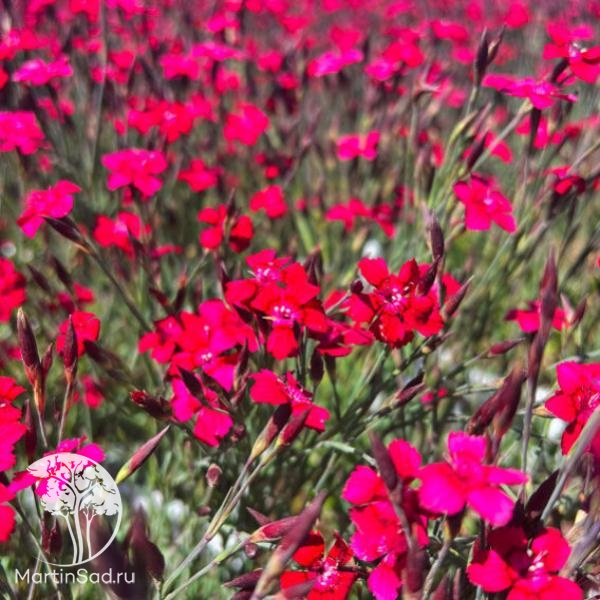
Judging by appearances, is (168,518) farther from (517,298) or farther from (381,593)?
(517,298)

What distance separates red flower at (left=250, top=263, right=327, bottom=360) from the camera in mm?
1302

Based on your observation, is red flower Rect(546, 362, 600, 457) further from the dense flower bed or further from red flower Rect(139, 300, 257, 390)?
red flower Rect(139, 300, 257, 390)

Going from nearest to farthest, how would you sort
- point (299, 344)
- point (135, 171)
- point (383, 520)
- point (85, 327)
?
point (383, 520)
point (299, 344)
point (85, 327)
point (135, 171)

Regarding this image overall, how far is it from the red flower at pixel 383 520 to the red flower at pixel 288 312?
1.09 ft

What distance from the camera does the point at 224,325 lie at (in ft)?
4.71

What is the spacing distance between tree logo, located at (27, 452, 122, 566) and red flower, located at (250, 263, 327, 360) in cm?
39

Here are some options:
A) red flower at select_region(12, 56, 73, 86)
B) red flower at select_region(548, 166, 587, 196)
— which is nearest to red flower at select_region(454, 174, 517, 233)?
red flower at select_region(548, 166, 587, 196)

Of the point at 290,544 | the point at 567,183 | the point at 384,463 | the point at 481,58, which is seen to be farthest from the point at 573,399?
the point at 481,58

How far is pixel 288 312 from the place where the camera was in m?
1.31

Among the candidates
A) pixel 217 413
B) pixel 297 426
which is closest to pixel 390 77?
pixel 217 413

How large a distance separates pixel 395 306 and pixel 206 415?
16.8 inches

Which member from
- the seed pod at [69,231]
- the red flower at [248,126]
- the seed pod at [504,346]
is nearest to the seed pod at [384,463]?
the seed pod at [504,346]

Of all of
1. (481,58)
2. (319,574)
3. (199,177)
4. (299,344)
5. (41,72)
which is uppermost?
(481,58)

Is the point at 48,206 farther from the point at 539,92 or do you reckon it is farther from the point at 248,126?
the point at 539,92
